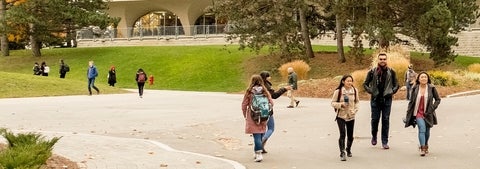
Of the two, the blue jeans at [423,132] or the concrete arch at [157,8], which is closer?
the blue jeans at [423,132]

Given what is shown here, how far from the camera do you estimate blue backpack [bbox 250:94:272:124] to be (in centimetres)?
992

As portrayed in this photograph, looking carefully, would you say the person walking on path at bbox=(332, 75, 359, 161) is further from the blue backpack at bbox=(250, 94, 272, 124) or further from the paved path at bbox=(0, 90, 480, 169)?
the blue backpack at bbox=(250, 94, 272, 124)

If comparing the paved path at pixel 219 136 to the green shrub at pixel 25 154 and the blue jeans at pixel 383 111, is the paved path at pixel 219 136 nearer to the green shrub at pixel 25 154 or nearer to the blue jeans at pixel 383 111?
the blue jeans at pixel 383 111

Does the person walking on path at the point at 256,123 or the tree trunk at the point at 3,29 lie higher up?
the tree trunk at the point at 3,29

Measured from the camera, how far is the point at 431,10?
103 feet

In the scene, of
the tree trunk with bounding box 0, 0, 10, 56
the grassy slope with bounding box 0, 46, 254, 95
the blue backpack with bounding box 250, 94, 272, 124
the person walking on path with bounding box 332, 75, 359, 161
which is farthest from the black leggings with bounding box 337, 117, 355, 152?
the tree trunk with bounding box 0, 0, 10, 56

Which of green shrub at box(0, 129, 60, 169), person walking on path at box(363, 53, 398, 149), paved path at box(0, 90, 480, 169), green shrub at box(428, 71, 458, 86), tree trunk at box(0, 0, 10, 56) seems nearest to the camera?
green shrub at box(0, 129, 60, 169)

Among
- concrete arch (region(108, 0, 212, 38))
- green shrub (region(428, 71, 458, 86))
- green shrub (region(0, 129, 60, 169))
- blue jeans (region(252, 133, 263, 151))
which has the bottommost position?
green shrub (region(428, 71, 458, 86))

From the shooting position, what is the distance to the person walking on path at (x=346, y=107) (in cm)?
1016

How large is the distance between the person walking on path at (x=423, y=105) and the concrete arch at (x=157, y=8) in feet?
163

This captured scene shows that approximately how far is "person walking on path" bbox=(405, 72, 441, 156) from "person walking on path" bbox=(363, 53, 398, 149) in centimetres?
46

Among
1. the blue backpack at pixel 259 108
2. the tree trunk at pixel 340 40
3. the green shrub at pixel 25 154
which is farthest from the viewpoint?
the tree trunk at pixel 340 40

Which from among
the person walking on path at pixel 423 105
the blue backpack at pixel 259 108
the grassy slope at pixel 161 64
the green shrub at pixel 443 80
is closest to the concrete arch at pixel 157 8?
the grassy slope at pixel 161 64

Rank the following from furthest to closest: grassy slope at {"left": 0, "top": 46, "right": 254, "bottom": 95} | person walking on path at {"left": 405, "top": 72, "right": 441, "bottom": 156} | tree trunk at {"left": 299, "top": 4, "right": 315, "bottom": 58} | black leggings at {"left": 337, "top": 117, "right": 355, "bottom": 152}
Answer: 1. tree trunk at {"left": 299, "top": 4, "right": 315, "bottom": 58}
2. grassy slope at {"left": 0, "top": 46, "right": 254, "bottom": 95}
3. person walking on path at {"left": 405, "top": 72, "right": 441, "bottom": 156}
4. black leggings at {"left": 337, "top": 117, "right": 355, "bottom": 152}
